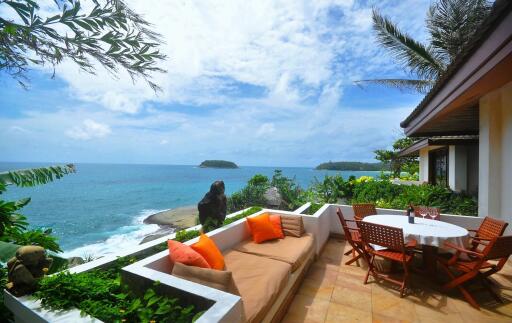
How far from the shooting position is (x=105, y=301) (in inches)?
76.4

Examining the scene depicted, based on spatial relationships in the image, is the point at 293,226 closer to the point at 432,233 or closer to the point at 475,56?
the point at 432,233

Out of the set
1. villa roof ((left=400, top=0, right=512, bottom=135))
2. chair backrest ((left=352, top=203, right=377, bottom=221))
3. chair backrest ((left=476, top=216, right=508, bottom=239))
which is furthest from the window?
villa roof ((left=400, top=0, right=512, bottom=135))

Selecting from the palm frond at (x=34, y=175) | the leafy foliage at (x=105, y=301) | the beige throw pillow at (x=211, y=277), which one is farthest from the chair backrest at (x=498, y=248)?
the palm frond at (x=34, y=175)

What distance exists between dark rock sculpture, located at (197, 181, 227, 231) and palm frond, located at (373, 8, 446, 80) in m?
8.68

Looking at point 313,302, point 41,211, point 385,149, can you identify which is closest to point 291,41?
point 313,302

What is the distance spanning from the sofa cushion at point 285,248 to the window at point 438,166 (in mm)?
7886

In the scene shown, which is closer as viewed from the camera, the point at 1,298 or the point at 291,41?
the point at 1,298

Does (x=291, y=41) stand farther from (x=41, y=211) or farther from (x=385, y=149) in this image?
(x=41, y=211)

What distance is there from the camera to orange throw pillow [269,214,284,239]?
4573mm

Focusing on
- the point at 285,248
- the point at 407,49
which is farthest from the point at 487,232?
the point at 407,49

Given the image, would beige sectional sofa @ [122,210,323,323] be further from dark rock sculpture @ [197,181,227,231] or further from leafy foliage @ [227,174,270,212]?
leafy foliage @ [227,174,270,212]

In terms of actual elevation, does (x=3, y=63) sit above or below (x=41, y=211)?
above

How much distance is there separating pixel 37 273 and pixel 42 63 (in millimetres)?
2272

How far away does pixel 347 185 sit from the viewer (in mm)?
8453
